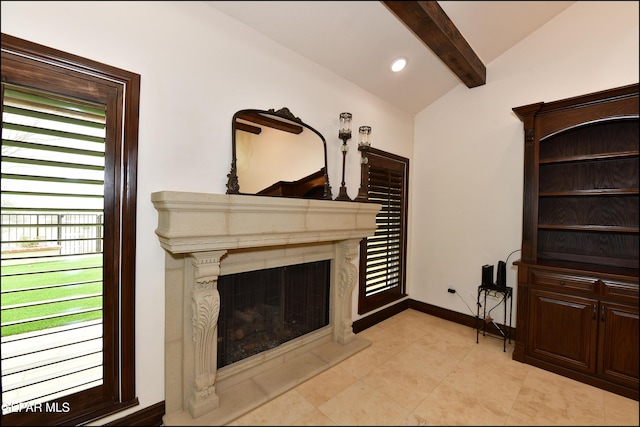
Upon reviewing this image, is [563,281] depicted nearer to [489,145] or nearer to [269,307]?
[489,145]

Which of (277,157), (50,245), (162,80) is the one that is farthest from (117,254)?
(277,157)

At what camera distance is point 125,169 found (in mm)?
1384

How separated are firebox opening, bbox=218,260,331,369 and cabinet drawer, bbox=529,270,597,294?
1.61m

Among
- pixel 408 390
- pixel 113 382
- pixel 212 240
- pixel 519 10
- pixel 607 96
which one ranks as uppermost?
pixel 519 10

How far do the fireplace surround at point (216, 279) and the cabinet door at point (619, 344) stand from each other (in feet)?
5.78

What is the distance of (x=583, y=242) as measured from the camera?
7.02ft

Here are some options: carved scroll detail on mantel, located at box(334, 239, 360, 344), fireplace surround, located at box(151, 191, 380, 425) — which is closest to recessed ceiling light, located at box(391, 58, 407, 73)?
fireplace surround, located at box(151, 191, 380, 425)

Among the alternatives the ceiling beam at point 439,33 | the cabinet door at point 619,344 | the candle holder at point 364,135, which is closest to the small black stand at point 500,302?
the cabinet door at point 619,344

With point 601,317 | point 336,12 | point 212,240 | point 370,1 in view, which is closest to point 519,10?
A: point 370,1

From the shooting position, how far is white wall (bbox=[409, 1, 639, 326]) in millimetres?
1874

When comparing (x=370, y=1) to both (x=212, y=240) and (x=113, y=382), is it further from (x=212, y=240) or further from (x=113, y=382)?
(x=113, y=382)

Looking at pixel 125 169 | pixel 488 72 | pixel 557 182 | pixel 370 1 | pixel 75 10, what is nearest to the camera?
pixel 75 10

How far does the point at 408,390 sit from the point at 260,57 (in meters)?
2.43

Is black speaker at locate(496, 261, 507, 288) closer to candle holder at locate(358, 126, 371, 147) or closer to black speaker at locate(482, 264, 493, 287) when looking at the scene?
black speaker at locate(482, 264, 493, 287)
